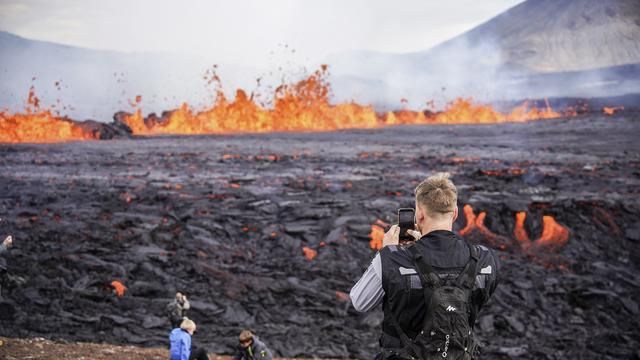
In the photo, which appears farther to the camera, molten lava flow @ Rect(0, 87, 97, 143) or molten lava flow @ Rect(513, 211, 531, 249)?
molten lava flow @ Rect(0, 87, 97, 143)

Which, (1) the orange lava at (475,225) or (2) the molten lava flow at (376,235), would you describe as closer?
(2) the molten lava flow at (376,235)

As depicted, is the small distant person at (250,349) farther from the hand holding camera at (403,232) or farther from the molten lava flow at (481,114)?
the molten lava flow at (481,114)

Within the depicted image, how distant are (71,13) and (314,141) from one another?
9.47 meters

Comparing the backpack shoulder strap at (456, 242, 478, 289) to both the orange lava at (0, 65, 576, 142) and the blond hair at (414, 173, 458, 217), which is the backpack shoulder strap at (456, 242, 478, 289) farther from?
the orange lava at (0, 65, 576, 142)

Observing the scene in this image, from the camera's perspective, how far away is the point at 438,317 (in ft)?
8.76

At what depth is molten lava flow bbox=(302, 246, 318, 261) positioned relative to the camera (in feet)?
38.1

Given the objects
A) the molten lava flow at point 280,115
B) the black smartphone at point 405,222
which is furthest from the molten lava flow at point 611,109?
the black smartphone at point 405,222

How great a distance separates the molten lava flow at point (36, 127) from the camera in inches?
687

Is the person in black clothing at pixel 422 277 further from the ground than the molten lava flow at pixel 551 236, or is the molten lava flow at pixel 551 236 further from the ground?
the person in black clothing at pixel 422 277

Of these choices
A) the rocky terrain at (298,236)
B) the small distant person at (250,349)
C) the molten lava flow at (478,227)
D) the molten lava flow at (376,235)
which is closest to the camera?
the small distant person at (250,349)

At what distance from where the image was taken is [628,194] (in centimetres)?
1376

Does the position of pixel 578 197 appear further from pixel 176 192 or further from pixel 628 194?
pixel 176 192

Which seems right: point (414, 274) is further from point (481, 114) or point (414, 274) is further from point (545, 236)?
point (481, 114)

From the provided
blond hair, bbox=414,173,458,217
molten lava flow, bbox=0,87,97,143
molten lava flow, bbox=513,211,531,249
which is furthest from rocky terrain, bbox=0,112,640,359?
blond hair, bbox=414,173,458,217
